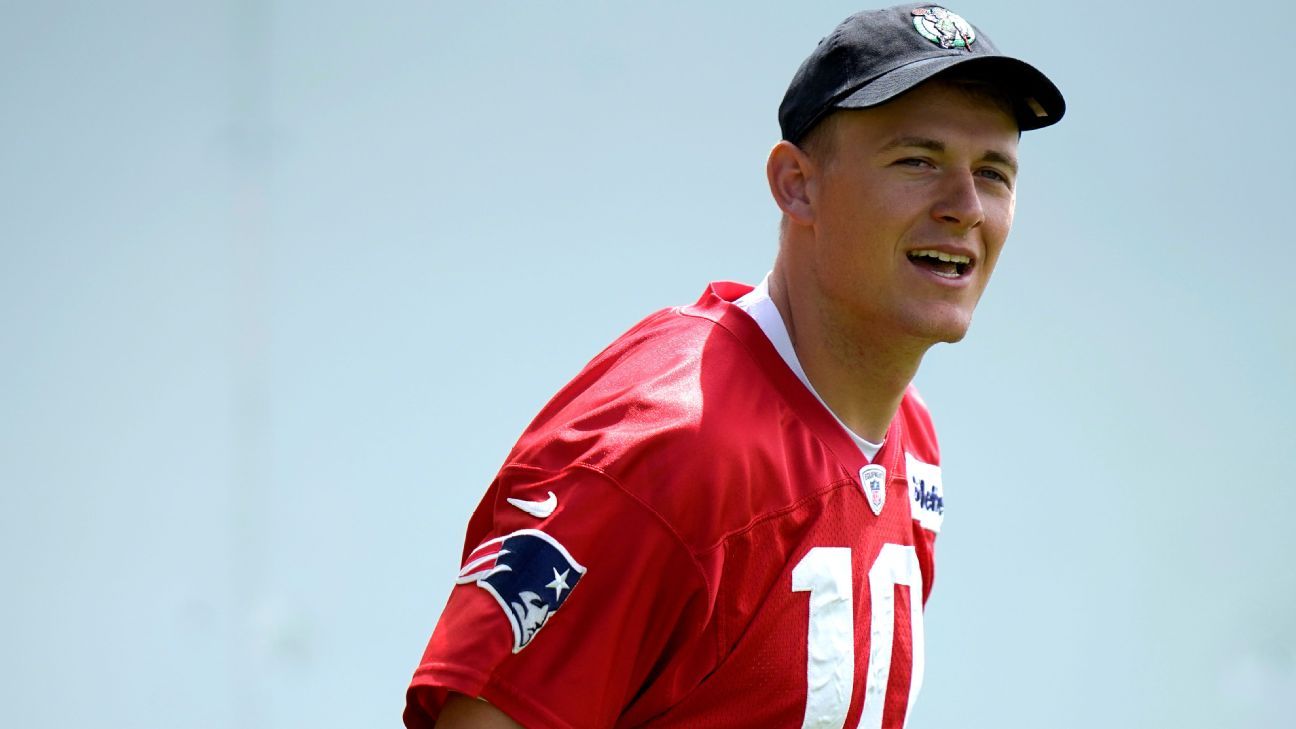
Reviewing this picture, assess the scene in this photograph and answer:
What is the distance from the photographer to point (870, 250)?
136cm

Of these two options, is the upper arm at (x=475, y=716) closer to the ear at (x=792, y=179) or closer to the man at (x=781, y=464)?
the man at (x=781, y=464)

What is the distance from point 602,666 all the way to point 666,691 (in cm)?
10

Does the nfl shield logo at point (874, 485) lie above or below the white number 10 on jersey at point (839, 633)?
above

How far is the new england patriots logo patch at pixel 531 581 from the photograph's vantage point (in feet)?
3.80

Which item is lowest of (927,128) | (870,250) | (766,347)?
(766,347)

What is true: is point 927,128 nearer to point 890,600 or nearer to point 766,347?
point 766,347

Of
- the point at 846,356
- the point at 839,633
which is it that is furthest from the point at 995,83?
the point at 839,633

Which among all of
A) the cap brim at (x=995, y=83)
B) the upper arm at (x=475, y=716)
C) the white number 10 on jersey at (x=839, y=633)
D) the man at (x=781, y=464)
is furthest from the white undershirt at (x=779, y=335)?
the upper arm at (x=475, y=716)

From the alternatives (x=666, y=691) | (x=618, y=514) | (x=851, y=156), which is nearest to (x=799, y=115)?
(x=851, y=156)

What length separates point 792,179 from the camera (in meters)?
1.45

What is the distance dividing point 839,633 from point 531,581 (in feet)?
1.11

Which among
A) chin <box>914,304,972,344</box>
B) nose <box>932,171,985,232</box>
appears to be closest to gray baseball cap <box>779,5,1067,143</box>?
nose <box>932,171,985,232</box>

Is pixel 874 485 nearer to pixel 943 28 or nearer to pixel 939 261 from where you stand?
pixel 939 261

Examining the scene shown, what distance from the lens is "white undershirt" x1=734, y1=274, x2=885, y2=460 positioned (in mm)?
1408
